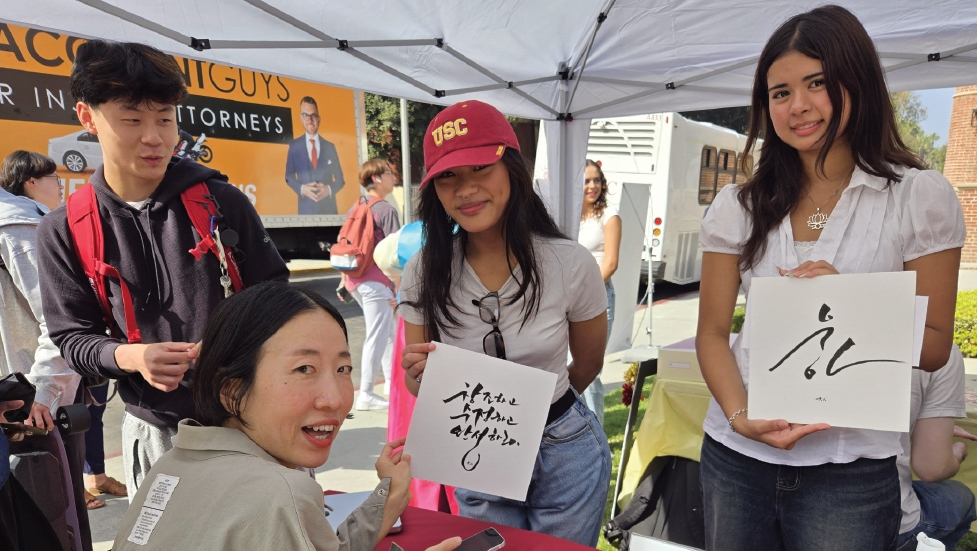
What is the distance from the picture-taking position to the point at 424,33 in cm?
318

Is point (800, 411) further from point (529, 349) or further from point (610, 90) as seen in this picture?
point (610, 90)

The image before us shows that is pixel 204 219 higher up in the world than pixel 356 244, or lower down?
higher up

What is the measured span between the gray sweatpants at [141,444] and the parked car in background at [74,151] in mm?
6705

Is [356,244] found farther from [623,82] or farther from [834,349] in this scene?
[834,349]

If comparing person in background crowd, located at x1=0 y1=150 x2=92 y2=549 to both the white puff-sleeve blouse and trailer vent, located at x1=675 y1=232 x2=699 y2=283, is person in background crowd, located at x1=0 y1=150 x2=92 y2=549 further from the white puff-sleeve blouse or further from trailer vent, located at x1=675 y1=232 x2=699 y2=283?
trailer vent, located at x1=675 y1=232 x2=699 y2=283

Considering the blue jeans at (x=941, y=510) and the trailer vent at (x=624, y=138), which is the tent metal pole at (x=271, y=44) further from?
the trailer vent at (x=624, y=138)

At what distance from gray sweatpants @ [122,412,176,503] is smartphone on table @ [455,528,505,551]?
893 millimetres

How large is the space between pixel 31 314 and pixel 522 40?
9.49 ft

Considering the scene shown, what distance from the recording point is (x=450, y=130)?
1.65 m

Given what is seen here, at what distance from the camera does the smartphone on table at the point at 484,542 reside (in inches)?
53.6

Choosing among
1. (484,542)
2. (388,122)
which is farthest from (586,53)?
(388,122)

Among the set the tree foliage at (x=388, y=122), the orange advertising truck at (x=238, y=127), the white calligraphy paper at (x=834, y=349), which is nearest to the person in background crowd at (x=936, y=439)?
the white calligraphy paper at (x=834, y=349)

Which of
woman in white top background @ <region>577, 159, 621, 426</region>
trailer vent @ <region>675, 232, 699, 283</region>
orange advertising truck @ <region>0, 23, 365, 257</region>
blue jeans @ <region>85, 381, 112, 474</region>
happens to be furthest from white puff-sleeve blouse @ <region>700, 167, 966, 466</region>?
trailer vent @ <region>675, 232, 699, 283</region>

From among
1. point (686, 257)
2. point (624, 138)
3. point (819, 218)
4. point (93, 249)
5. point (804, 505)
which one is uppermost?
point (624, 138)
